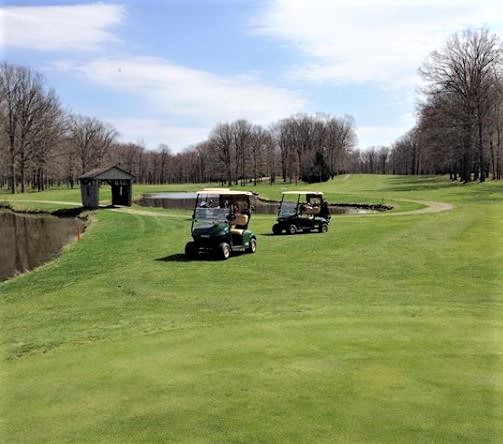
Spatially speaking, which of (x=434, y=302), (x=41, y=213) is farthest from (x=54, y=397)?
(x=41, y=213)

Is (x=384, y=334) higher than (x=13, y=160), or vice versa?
(x=13, y=160)

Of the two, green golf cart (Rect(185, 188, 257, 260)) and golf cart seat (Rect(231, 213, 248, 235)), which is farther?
golf cart seat (Rect(231, 213, 248, 235))

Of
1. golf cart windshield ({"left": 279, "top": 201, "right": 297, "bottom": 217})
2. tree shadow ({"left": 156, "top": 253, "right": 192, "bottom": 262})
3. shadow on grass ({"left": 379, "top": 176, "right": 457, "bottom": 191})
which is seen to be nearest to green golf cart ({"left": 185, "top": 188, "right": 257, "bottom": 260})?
tree shadow ({"left": 156, "top": 253, "right": 192, "bottom": 262})

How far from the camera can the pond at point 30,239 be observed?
2254cm

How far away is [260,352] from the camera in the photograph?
720 centimetres

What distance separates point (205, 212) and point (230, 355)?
11125mm

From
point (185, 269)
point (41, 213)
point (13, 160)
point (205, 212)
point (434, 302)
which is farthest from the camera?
point (13, 160)

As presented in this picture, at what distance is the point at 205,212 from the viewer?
18.0 meters

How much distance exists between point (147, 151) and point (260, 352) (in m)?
151

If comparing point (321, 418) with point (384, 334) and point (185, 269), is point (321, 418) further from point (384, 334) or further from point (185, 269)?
point (185, 269)

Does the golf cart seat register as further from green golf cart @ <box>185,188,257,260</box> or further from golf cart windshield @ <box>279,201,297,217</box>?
golf cart windshield @ <box>279,201,297,217</box>

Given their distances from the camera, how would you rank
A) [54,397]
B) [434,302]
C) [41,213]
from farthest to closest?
1. [41,213]
2. [434,302]
3. [54,397]

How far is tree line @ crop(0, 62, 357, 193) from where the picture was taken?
73812mm

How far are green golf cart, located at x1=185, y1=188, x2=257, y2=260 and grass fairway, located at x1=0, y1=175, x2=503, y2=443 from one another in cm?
130
